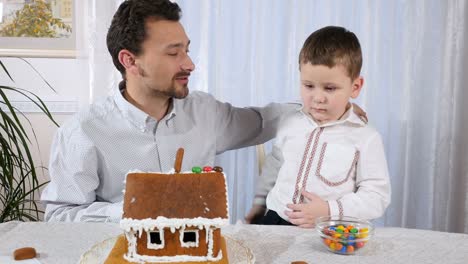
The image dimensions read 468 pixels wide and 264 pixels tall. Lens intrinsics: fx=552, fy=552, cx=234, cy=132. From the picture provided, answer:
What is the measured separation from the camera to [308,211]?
166 centimetres

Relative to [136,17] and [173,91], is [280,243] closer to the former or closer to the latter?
[173,91]

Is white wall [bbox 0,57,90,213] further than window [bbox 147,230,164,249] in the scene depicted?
Yes

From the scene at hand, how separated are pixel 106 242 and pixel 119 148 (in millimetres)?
719

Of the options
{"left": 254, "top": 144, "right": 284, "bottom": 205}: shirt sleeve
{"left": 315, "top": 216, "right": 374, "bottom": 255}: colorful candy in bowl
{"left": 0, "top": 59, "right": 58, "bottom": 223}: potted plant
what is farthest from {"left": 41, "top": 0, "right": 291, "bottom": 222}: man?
{"left": 315, "top": 216, "right": 374, "bottom": 255}: colorful candy in bowl

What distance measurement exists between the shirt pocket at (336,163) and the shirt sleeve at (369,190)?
30mm

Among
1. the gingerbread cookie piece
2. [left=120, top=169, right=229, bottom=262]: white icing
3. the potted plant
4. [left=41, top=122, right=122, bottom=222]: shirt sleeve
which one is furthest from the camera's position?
the potted plant

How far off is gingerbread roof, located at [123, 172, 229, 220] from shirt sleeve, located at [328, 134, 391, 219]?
2.07 ft

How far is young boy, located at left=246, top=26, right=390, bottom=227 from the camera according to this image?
177cm

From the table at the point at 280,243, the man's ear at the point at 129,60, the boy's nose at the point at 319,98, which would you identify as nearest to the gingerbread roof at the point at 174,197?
the table at the point at 280,243

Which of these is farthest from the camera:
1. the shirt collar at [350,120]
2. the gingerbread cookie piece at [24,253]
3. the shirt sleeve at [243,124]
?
the shirt sleeve at [243,124]

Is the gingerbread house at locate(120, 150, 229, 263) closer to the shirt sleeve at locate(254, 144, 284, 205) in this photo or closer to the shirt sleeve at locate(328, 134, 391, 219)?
the shirt sleeve at locate(328, 134, 391, 219)

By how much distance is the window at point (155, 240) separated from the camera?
3.89ft

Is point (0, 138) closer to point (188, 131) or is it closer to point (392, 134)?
point (188, 131)

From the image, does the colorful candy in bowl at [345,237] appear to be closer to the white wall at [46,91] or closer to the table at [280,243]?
the table at [280,243]
